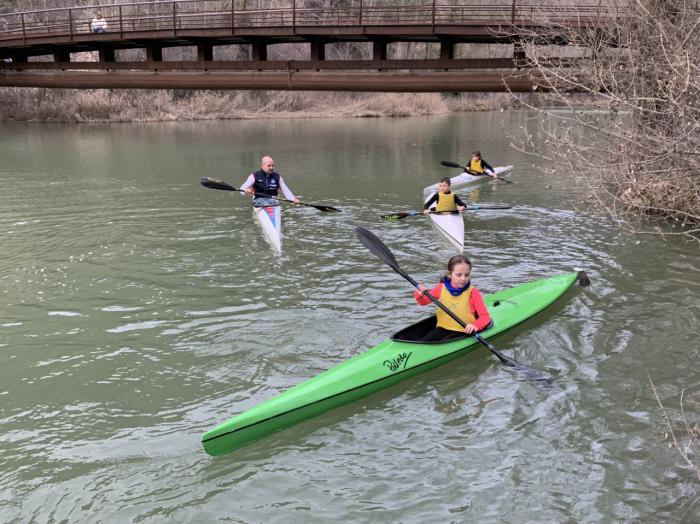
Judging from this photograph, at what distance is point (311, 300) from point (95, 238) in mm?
5129

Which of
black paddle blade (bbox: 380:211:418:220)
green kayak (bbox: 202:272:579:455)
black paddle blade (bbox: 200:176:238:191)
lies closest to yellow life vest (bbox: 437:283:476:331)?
green kayak (bbox: 202:272:579:455)

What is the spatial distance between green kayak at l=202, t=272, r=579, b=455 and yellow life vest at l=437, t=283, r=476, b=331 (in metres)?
0.11

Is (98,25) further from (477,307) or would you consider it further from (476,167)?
(477,307)

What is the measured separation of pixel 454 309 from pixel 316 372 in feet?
5.51

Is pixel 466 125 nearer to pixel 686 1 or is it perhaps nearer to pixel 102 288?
pixel 686 1

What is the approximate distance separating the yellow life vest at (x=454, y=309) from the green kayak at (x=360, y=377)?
0.11 meters

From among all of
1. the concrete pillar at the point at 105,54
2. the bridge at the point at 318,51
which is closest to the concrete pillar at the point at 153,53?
the bridge at the point at 318,51

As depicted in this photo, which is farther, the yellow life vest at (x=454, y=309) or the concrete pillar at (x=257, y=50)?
the concrete pillar at (x=257, y=50)

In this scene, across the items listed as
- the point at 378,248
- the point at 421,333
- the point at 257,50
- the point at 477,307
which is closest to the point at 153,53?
the point at 257,50

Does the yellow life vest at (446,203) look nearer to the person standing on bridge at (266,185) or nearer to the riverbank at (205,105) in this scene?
the person standing on bridge at (266,185)

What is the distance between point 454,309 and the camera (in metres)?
6.75

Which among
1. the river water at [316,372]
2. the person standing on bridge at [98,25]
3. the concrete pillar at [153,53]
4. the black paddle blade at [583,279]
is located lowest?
the river water at [316,372]

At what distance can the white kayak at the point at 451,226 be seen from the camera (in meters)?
10.7

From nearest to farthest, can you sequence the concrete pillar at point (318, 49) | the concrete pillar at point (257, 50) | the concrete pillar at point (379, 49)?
the concrete pillar at point (379, 49) < the concrete pillar at point (318, 49) < the concrete pillar at point (257, 50)
